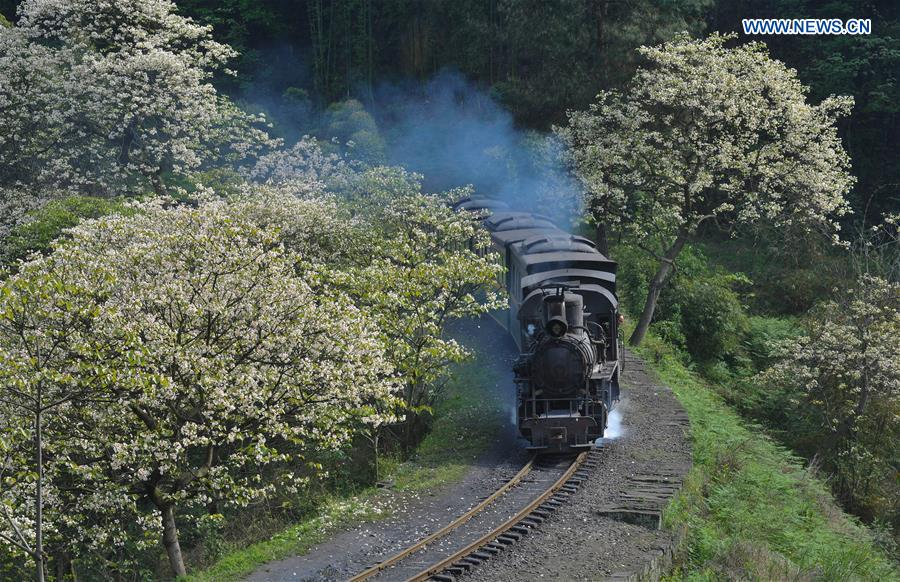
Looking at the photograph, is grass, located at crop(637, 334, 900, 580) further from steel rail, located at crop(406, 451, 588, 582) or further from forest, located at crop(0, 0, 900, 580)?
steel rail, located at crop(406, 451, 588, 582)

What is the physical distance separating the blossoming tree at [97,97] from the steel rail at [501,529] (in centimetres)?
1982

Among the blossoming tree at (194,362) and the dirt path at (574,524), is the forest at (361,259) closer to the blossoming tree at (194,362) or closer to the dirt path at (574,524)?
the blossoming tree at (194,362)

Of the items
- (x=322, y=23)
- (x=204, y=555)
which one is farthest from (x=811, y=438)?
(x=322, y=23)

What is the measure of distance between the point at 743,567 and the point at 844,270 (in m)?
24.0

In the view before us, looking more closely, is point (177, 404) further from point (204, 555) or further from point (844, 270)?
point (844, 270)

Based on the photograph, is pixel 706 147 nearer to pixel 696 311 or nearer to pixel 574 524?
pixel 696 311

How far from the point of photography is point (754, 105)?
2831cm

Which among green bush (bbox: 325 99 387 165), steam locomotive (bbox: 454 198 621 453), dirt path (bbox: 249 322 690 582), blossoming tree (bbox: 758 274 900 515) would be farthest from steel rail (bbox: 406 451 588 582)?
green bush (bbox: 325 99 387 165)

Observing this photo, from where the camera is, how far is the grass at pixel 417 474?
16484 millimetres

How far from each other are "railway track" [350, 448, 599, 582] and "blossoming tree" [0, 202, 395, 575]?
284cm

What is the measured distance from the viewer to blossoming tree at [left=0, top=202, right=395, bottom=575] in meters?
15.8

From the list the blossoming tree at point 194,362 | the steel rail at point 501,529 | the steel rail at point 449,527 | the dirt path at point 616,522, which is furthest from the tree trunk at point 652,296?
the blossoming tree at point 194,362

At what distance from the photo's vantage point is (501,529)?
661 inches

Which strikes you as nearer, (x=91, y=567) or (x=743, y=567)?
(x=743, y=567)
